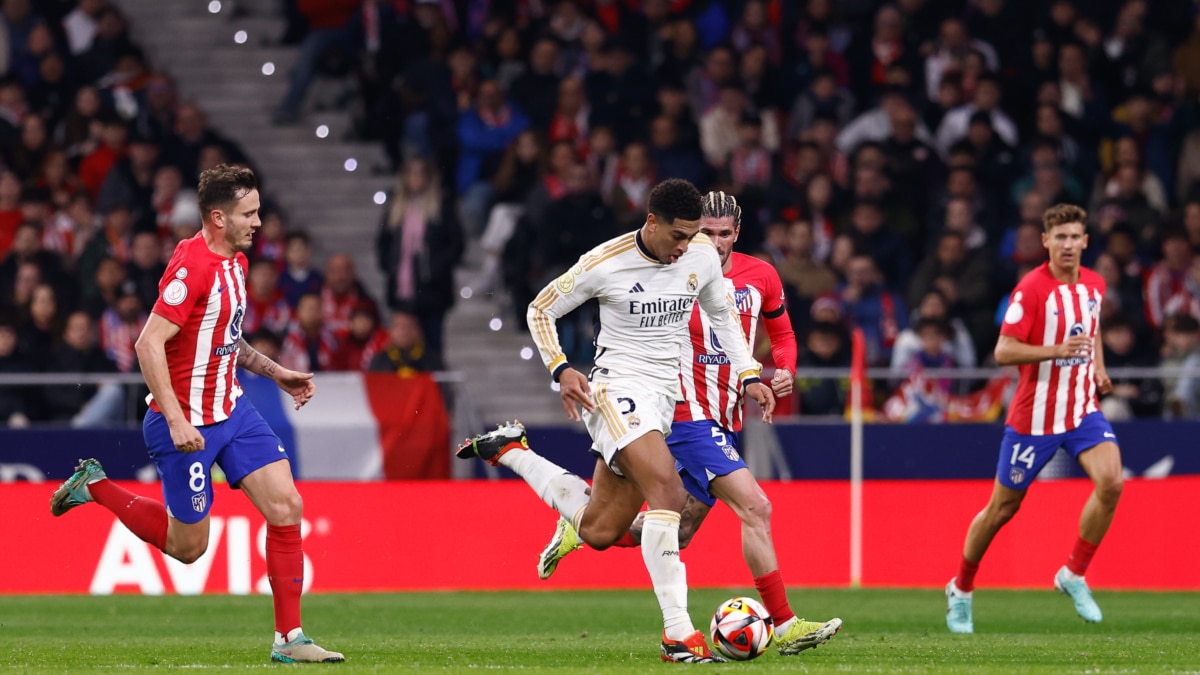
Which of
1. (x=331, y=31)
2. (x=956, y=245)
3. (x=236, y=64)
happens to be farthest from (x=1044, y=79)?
(x=236, y=64)

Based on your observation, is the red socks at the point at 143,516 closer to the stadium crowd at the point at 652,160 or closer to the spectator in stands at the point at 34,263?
the stadium crowd at the point at 652,160

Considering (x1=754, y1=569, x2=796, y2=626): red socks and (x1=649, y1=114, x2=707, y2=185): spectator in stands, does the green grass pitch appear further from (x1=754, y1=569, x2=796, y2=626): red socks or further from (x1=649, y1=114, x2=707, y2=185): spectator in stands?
(x1=649, y1=114, x2=707, y2=185): spectator in stands

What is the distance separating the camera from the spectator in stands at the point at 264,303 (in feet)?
55.8

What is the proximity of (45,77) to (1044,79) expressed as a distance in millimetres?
10931

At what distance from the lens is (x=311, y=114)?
68.8ft

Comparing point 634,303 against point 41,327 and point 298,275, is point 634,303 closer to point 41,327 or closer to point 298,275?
point 298,275

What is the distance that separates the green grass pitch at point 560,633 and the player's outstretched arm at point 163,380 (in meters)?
1.08

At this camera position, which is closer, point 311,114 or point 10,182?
point 10,182

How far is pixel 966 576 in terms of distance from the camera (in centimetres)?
1125

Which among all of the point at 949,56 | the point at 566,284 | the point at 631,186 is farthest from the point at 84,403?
the point at 949,56

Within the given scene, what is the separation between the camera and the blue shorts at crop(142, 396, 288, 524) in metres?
8.88

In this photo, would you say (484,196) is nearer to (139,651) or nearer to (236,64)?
(236,64)

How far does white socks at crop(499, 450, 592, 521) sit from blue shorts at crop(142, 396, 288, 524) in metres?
1.90

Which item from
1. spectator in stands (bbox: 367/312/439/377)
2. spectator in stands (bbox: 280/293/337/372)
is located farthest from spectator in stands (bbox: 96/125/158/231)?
spectator in stands (bbox: 367/312/439/377)
